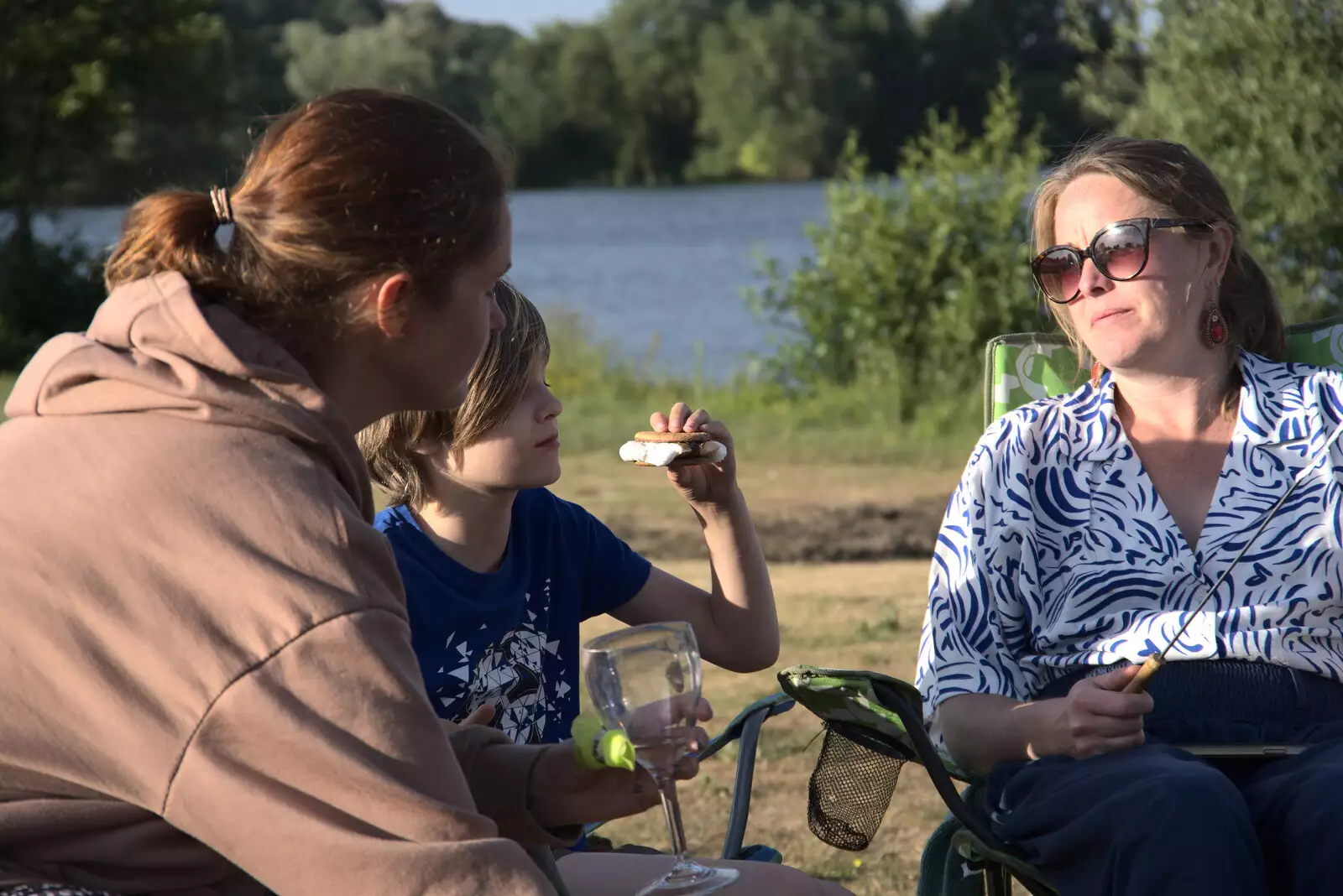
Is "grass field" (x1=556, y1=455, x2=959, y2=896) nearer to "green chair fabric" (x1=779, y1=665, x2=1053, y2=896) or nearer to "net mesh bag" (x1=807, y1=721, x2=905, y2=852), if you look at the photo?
"net mesh bag" (x1=807, y1=721, x2=905, y2=852)

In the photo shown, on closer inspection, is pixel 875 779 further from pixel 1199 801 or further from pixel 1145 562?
pixel 1199 801

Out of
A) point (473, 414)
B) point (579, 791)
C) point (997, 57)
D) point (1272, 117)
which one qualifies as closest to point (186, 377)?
point (579, 791)

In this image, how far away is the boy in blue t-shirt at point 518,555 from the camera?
2.51 metres

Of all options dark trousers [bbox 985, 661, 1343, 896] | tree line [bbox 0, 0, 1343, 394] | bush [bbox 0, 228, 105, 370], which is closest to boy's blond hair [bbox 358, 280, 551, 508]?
tree line [bbox 0, 0, 1343, 394]

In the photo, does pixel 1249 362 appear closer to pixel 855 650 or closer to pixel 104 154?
pixel 855 650

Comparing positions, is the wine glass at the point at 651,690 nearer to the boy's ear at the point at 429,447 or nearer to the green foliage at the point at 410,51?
the boy's ear at the point at 429,447

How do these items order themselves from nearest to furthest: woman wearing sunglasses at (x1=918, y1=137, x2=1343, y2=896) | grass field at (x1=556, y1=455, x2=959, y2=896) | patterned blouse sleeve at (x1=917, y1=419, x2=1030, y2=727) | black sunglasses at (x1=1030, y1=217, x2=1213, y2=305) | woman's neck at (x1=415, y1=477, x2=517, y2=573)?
woman wearing sunglasses at (x1=918, y1=137, x2=1343, y2=896) → woman's neck at (x1=415, y1=477, x2=517, y2=573) → patterned blouse sleeve at (x1=917, y1=419, x2=1030, y2=727) → black sunglasses at (x1=1030, y1=217, x2=1213, y2=305) → grass field at (x1=556, y1=455, x2=959, y2=896)

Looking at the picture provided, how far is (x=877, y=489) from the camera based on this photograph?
930cm

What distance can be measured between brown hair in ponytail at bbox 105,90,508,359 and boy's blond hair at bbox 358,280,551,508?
0.75m

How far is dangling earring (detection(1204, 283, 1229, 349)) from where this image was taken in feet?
10.0

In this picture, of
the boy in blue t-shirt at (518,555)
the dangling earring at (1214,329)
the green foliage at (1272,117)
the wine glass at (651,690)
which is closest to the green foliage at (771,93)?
the green foliage at (1272,117)

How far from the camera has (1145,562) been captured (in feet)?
9.31

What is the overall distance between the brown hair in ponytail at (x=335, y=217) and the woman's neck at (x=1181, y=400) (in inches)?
65.8

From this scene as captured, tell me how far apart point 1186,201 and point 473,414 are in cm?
143
